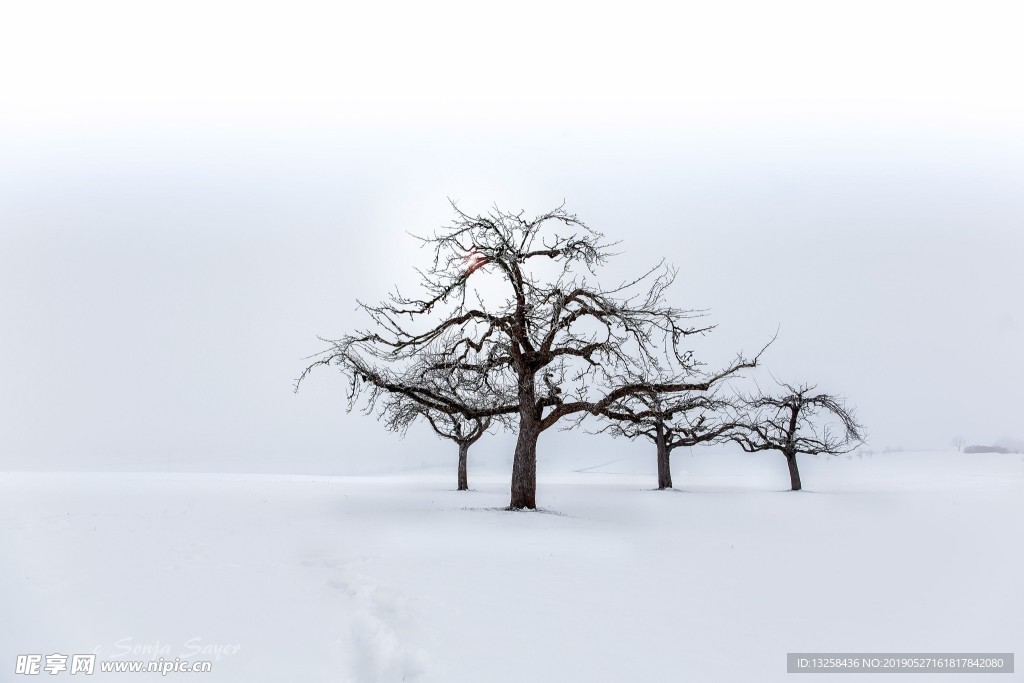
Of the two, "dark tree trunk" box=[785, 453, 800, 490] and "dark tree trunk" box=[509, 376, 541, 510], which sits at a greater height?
"dark tree trunk" box=[509, 376, 541, 510]

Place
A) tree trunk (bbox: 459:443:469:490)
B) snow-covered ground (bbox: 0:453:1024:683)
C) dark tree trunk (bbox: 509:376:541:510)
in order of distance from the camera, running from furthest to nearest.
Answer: tree trunk (bbox: 459:443:469:490) → dark tree trunk (bbox: 509:376:541:510) → snow-covered ground (bbox: 0:453:1024:683)

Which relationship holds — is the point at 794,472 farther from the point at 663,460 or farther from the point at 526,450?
the point at 526,450

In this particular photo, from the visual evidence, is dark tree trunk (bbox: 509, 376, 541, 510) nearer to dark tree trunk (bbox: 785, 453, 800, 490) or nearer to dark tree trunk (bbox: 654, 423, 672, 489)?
dark tree trunk (bbox: 654, 423, 672, 489)

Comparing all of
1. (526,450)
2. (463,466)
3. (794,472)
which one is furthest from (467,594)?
(794,472)

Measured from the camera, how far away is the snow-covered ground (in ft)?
20.0

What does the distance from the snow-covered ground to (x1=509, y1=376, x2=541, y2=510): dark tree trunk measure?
1.97 m

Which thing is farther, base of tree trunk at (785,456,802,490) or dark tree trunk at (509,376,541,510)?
base of tree trunk at (785,456,802,490)

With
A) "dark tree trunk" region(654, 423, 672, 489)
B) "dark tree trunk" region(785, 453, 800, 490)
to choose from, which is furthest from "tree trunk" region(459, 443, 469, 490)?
"dark tree trunk" region(785, 453, 800, 490)

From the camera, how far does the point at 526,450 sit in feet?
55.0

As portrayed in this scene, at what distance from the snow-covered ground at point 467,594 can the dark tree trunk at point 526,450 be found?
6.46 ft

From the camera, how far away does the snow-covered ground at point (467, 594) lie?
608 cm

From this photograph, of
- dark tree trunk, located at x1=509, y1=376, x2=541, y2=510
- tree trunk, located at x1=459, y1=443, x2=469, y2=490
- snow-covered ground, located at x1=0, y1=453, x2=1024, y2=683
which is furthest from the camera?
tree trunk, located at x1=459, y1=443, x2=469, y2=490

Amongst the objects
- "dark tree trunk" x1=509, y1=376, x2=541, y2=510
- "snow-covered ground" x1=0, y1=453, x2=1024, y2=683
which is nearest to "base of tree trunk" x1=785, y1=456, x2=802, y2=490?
"snow-covered ground" x1=0, y1=453, x2=1024, y2=683

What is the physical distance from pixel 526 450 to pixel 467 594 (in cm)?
931
